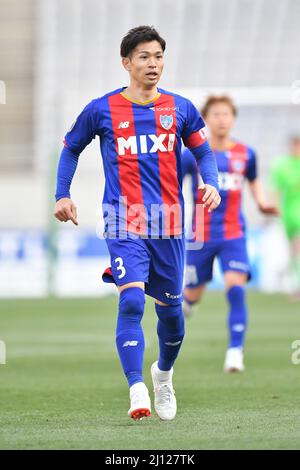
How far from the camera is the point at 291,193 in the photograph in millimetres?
15453

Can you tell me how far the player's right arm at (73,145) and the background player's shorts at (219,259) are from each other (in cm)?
312

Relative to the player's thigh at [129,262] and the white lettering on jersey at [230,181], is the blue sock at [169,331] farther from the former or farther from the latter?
the white lettering on jersey at [230,181]

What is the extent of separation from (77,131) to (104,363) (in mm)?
3474

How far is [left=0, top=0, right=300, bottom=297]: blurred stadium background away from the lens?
668 inches

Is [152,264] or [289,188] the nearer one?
[152,264]

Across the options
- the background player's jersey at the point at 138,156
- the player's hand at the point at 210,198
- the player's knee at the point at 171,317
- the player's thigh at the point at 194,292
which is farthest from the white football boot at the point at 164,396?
the player's thigh at the point at 194,292

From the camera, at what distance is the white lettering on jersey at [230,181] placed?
8.78m

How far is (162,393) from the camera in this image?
223 inches

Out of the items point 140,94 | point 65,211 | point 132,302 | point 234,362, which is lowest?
point 234,362

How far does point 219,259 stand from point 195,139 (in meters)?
3.12

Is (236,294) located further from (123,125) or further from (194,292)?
(123,125)

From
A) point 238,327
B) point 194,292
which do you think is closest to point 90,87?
point 194,292
